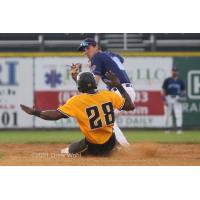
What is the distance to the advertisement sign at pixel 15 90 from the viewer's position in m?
22.2

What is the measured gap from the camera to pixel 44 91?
22.5 meters

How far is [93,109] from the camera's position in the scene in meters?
10.4

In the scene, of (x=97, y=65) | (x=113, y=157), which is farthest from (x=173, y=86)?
(x=113, y=157)

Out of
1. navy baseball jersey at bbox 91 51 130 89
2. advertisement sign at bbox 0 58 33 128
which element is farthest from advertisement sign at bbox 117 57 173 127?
navy baseball jersey at bbox 91 51 130 89

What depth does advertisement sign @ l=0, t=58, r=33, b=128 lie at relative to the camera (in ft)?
72.8

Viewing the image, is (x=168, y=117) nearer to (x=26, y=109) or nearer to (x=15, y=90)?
(x=15, y=90)

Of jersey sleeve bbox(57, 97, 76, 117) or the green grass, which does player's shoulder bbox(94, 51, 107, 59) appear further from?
the green grass

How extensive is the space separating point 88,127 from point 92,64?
1.57 meters

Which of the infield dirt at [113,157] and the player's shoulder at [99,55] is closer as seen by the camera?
the infield dirt at [113,157]

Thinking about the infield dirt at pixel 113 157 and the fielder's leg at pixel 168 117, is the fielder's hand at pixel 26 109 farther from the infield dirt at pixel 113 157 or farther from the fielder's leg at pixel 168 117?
the fielder's leg at pixel 168 117

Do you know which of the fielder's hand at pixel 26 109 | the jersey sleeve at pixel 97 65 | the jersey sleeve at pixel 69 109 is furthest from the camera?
the jersey sleeve at pixel 97 65

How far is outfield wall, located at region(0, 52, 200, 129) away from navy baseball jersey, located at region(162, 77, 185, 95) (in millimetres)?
1511

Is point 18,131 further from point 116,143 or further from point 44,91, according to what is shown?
point 116,143

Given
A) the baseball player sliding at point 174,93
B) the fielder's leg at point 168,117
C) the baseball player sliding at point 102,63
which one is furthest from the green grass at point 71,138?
the baseball player sliding at point 102,63
